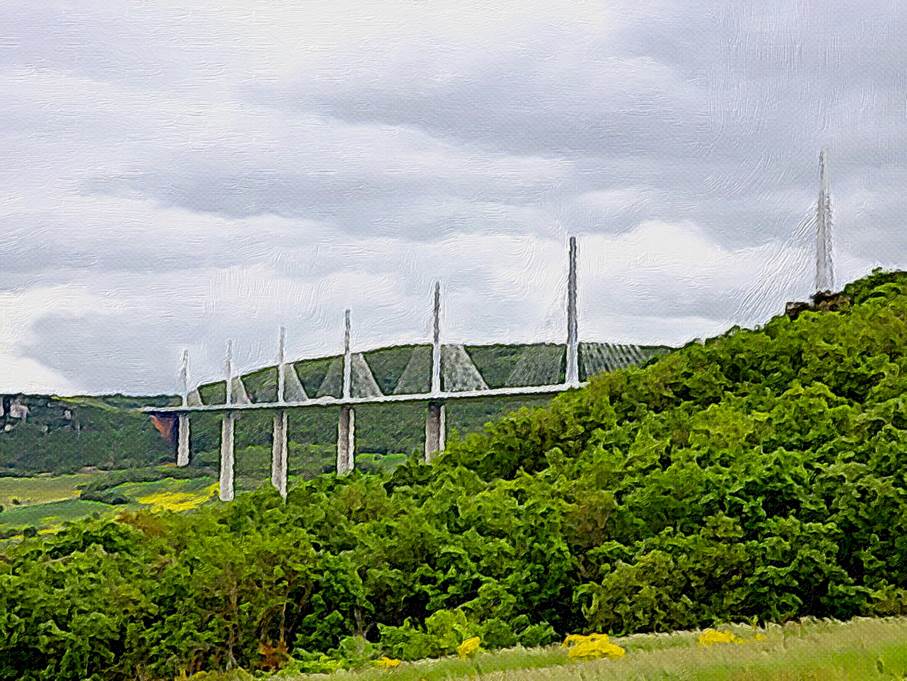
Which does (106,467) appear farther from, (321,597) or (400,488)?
(321,597)

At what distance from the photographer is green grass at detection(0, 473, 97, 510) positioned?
130 m

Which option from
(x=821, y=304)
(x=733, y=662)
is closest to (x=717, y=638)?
(x=733, y=662)

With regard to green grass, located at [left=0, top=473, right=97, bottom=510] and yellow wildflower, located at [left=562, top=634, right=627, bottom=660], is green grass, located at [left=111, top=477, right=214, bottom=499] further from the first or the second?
yellow wildflower, located at [left=562, top=634, right=627, bottom=660]

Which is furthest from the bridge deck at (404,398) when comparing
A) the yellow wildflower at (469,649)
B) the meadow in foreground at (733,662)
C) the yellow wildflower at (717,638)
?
the meadow in foreground at (733,662)

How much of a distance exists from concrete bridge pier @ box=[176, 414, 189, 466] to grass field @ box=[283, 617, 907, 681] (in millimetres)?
123105

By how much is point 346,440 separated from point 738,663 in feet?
268

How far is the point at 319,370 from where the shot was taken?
149 meters

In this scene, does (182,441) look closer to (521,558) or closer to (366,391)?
(366,391)

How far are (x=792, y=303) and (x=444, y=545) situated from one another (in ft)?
82.4

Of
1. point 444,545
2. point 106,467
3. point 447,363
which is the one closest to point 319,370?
point 106,467

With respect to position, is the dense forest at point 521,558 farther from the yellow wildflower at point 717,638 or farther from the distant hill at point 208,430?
the distant hill at point 208,430

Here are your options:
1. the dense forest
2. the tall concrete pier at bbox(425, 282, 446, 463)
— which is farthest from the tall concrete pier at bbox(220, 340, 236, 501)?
the dense forest

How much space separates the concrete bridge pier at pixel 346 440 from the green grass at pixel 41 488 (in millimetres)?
42974

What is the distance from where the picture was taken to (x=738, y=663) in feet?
35.6
